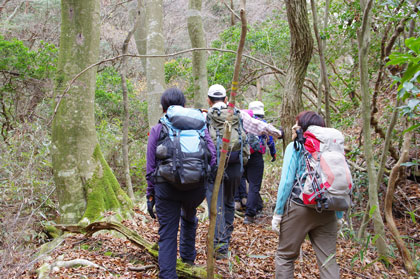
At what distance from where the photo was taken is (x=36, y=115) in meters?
8.41

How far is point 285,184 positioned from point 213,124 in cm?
140

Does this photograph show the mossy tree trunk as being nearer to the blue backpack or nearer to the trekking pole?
the blue backpack

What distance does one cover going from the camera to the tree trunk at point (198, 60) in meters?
7.64

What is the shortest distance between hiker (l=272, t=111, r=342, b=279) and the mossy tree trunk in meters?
2.93

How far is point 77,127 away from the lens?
512 centimetres

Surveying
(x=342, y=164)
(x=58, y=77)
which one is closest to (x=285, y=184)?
(x=342, y=164)

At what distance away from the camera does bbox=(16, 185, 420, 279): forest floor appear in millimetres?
3770

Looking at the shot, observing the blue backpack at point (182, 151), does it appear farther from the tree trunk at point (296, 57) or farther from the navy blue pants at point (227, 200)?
the tree trunk at point (296, 57)

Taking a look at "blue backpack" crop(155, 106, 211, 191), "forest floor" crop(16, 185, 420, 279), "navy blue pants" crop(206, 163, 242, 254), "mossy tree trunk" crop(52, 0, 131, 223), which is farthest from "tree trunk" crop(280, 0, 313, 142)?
"mossy tree trunk" crop(52, 0, 131, 223)

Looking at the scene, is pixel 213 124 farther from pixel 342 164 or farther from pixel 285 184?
pixel 342 164

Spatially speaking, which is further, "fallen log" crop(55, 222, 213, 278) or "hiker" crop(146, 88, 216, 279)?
"fallen log" crop(55, 222, 213, 278)

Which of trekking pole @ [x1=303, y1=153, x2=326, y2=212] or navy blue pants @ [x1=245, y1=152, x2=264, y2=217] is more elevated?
trekking pole @ [x1=303, y1=153, x2=326, y2=212]

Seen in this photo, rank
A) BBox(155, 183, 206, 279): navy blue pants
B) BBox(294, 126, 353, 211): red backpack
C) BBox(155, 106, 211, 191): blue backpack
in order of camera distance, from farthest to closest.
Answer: BBox(155, 183, 206, 279): navy blue pants → BBox(155, 106, 211, 191): blue backpack → BBox(294, 126, 353, 211): red backpack

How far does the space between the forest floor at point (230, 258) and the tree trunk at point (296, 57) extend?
5.64ft
